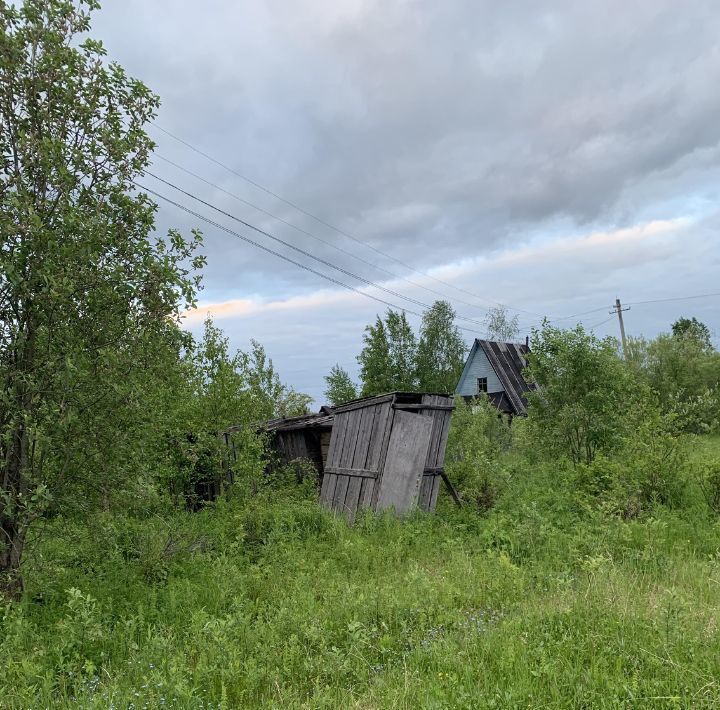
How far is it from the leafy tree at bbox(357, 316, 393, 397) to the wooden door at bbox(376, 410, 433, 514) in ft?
81.2

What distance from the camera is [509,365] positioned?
34062 millimetres

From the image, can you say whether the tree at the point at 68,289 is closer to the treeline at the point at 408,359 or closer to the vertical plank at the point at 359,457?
the vertical plank at the point at 359,457

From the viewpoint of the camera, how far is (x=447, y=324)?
37.6 m

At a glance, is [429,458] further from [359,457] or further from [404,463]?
[359,457]

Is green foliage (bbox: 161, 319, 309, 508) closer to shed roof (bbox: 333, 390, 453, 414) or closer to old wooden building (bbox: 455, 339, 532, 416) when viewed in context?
shed roof (bbox: 333, 390, 453, 414)

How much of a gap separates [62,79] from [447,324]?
33.0 m

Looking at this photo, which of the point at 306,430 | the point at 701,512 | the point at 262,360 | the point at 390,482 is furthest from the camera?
the point at 262,360

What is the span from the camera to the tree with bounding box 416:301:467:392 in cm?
3625

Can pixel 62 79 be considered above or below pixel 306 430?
above

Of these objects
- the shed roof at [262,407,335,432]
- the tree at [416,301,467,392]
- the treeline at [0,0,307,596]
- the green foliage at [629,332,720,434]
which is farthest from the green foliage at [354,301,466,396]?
the treeline at [0,0,307,596]

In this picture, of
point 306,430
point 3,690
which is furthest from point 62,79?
point 306,430

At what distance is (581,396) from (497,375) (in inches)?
849

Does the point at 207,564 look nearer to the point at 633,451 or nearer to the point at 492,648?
the point at 492,648

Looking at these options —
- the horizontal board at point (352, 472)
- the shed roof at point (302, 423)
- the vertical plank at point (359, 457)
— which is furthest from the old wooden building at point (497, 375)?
the vertical plank at point (359, 457)
